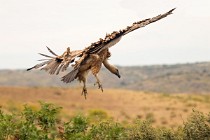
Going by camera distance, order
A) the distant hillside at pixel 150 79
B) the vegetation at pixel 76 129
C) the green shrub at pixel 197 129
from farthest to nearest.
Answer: the distant hillside at pixel 150 79, the green shrub at pixel 197 129, the vegetation at pixel 76 129

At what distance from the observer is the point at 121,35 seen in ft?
23.0

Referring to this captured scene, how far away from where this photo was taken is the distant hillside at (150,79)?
98.0 m

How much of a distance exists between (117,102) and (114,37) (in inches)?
2272

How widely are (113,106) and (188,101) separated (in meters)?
9.24

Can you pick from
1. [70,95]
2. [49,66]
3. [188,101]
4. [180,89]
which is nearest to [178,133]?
[49,66]

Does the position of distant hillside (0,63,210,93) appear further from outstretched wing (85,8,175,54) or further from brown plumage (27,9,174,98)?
outstretched wing (85,8,175,54)

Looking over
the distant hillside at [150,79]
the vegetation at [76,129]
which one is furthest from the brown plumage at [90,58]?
the distant hillside at [150,79]

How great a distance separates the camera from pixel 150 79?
359 ft

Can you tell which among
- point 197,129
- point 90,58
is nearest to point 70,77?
point 90,58

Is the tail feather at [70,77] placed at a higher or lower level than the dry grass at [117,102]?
higher

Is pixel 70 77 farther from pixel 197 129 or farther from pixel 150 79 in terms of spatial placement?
pixel 150 79

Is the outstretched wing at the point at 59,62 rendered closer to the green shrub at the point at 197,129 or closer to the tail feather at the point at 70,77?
the tail feather at the point at 70,77

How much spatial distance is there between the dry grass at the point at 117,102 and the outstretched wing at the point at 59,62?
40.7 metres

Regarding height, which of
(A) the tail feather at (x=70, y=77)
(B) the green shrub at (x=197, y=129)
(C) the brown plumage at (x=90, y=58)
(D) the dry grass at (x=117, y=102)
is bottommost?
(D) the dry grass at (x=117, y=102)
